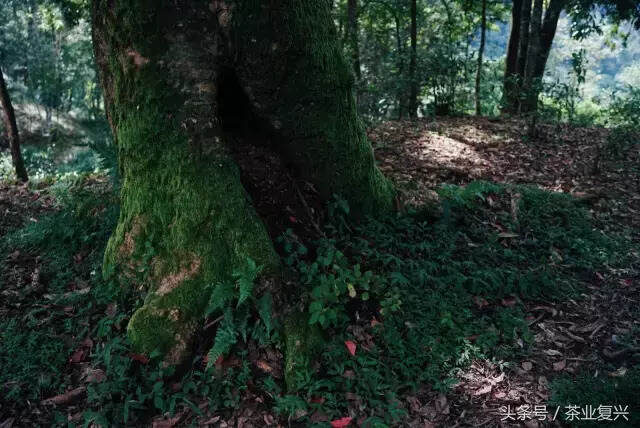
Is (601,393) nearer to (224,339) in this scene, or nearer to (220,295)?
(224,339)

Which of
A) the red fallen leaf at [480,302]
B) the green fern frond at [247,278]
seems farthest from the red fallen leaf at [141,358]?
the red fallen leaf at [480,302]

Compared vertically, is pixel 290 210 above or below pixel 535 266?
above

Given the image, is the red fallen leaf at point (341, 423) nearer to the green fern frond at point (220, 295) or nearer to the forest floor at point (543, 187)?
the forest floor at point (543, 187)

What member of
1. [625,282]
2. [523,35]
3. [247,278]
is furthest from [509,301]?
[523,35]

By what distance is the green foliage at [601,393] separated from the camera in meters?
2.66

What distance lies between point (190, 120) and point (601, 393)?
363 cm

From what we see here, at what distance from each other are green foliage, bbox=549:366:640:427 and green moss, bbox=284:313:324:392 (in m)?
1.70

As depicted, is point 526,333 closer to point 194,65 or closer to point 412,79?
point 194,65

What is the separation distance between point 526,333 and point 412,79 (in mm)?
8701

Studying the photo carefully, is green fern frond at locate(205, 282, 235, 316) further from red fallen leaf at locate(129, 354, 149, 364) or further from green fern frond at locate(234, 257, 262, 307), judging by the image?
red fallen leaf at locate(129, 354, 149, 364)

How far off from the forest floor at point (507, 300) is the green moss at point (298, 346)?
0.28 m

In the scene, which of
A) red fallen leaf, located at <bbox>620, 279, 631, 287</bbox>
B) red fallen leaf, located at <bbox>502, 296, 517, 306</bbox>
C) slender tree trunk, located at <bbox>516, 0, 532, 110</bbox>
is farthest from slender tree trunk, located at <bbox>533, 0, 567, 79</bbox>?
red fallen leaf, located at <bbox>502, 296, 517, 306</bbox>

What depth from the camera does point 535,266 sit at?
14.2 ft

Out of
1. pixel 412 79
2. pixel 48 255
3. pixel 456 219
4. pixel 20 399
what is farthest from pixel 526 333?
pixel 412 79
